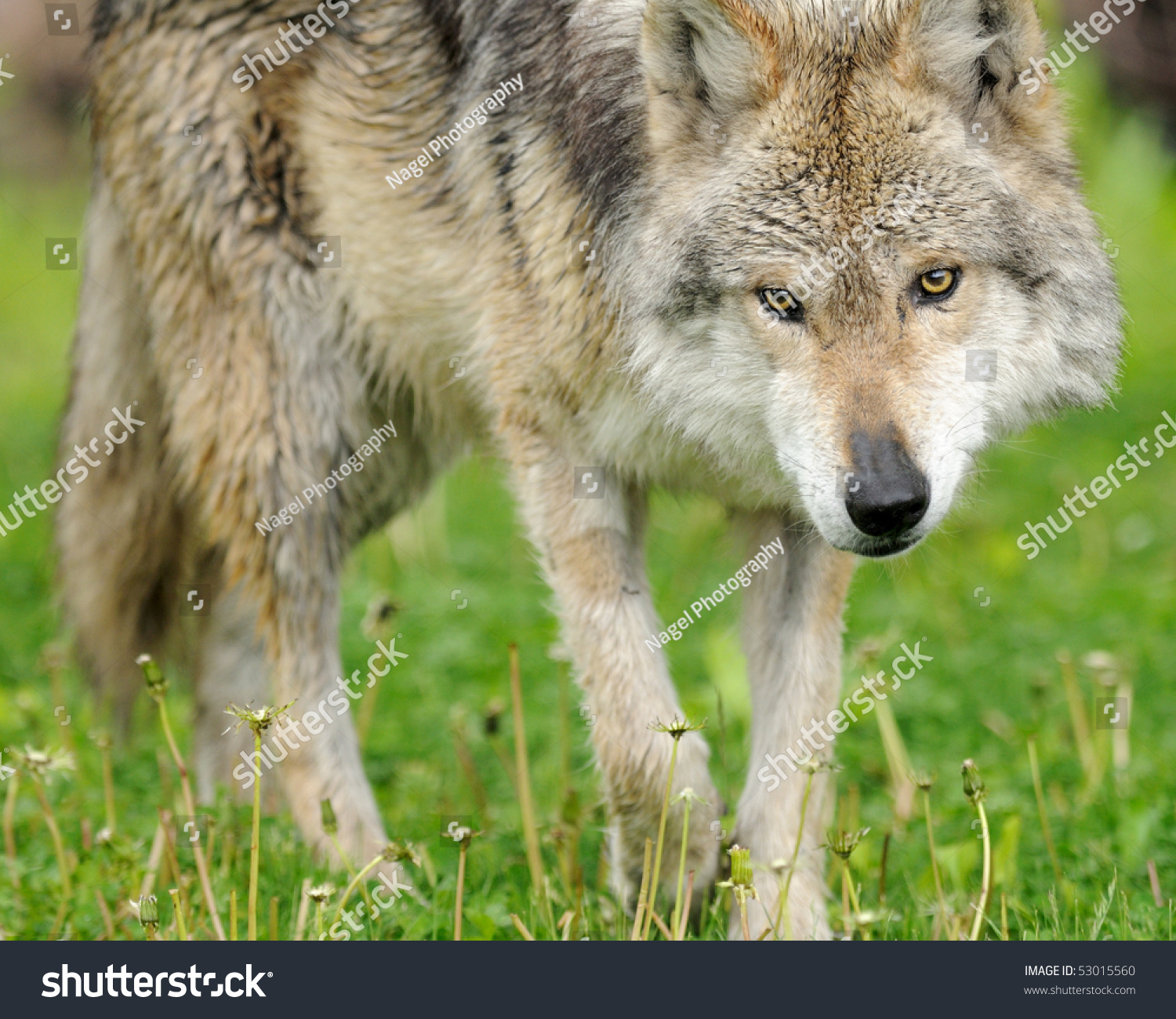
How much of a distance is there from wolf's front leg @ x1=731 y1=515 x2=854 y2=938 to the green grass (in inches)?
6.3

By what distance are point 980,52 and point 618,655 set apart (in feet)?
5.69

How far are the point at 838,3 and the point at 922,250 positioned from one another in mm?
674

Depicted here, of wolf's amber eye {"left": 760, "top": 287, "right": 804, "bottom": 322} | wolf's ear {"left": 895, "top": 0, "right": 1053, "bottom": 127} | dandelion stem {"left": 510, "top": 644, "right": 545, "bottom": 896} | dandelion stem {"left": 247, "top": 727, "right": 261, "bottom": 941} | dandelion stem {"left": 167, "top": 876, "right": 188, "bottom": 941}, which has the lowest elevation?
dandelion stem {"left": 510, "top": 644, "right": 545, "bottom": 896}

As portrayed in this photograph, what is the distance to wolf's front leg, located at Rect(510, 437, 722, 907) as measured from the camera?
11.5 ft

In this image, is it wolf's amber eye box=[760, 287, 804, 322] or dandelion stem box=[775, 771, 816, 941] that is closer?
dandelion stem box=[775, 771, 816, 941]

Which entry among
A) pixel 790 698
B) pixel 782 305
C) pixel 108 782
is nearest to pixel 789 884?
pixel 790 698

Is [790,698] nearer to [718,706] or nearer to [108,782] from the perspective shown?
[718,706]

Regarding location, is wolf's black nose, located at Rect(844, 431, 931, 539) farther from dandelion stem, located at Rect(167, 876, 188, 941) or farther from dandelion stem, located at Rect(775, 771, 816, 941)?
dandelion stem, located at Rect(167, 876, 188, 941)

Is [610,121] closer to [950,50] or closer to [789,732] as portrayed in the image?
[950,50]

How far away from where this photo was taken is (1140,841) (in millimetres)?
3729

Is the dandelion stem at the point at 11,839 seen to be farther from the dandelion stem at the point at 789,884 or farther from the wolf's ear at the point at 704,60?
the wolf's ear at the point at 704,60

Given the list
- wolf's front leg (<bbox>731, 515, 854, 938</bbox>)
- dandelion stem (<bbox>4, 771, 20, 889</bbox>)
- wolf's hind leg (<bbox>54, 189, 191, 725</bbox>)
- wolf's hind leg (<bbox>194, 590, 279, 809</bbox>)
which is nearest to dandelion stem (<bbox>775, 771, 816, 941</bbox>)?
wolf's front leg (<bbox>731, 515, 854, 938</bbox>)

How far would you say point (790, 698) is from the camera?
3.69 metres

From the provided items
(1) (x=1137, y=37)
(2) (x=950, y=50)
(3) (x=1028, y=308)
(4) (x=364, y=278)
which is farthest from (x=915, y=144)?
(1) (x=1137, y=37)
